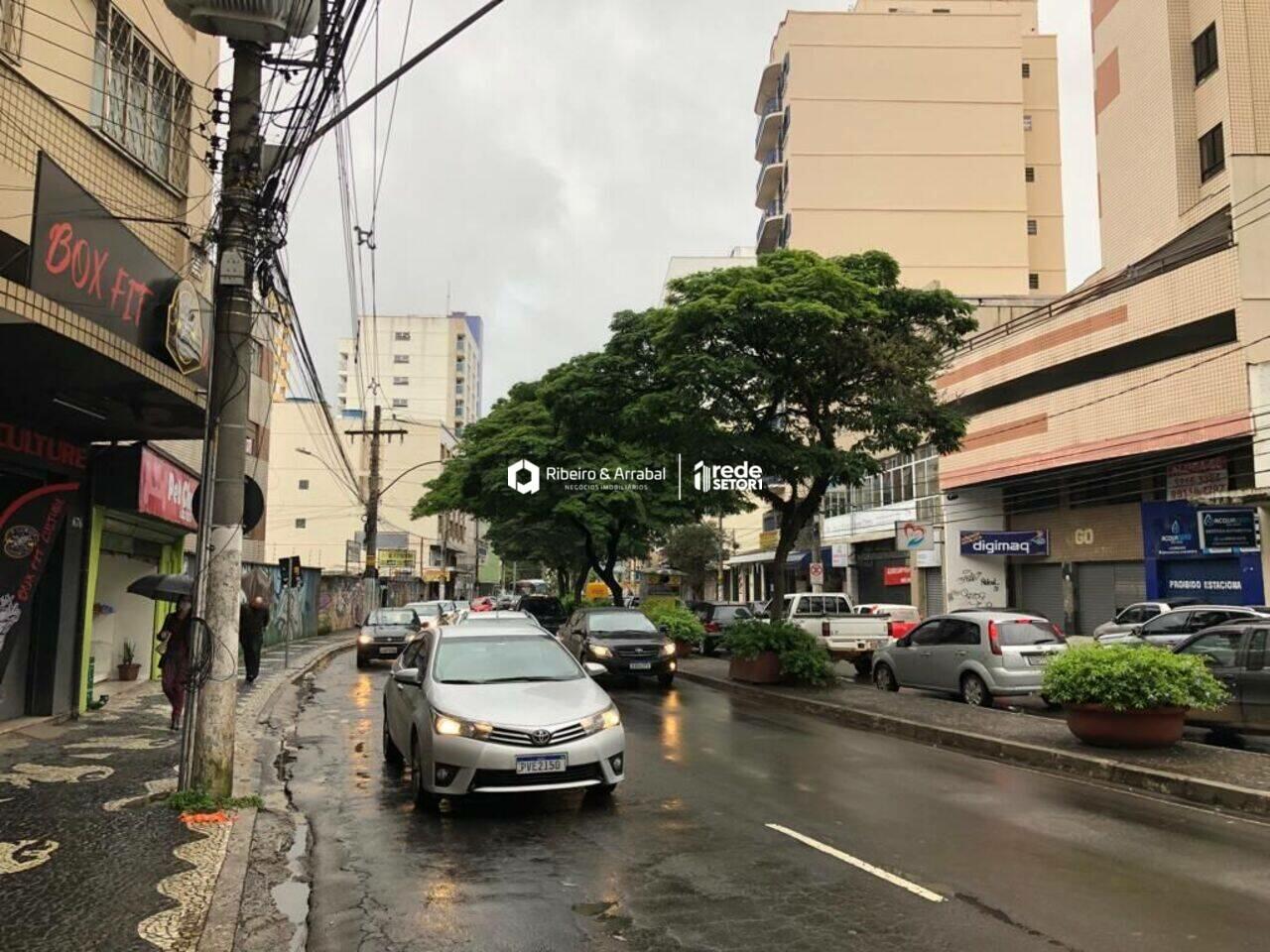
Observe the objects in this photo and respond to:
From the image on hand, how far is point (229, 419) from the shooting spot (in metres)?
7.99

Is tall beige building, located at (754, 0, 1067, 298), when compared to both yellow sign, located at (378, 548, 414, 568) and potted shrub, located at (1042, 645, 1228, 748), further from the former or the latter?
potted shrub, located at (1042, 645, 1228, 748)

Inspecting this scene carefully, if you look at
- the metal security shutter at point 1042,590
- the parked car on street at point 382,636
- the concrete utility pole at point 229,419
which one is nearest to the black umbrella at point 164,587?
the concrete utility pole at point 229,419

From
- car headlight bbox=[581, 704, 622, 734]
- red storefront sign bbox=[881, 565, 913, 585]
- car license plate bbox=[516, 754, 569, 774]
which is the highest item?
red storefront sign bbox=[881, 565, 913, 585]

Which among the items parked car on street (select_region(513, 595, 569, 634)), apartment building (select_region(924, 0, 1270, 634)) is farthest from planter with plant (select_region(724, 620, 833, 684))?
parked car on street (select_region(513, 595, 569, 634))

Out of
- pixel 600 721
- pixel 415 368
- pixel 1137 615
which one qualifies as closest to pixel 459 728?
pixel 600 721

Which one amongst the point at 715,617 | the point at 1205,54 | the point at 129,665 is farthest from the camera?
the point at 1205,54

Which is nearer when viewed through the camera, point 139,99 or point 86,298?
point 86,298

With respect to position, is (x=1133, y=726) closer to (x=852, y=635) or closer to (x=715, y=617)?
(x=852, y=635)

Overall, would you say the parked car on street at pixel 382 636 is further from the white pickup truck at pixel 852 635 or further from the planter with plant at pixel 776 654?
the white pickup truck at pixel 852 635

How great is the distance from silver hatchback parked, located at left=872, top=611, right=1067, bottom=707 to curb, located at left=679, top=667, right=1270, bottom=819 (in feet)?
7.13

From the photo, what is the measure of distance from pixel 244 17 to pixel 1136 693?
35.5 ft

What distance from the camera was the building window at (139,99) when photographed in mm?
10703

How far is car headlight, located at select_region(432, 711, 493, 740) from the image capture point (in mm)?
7625

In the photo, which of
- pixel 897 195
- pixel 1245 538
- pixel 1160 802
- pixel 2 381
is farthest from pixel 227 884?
pixel 897 195
